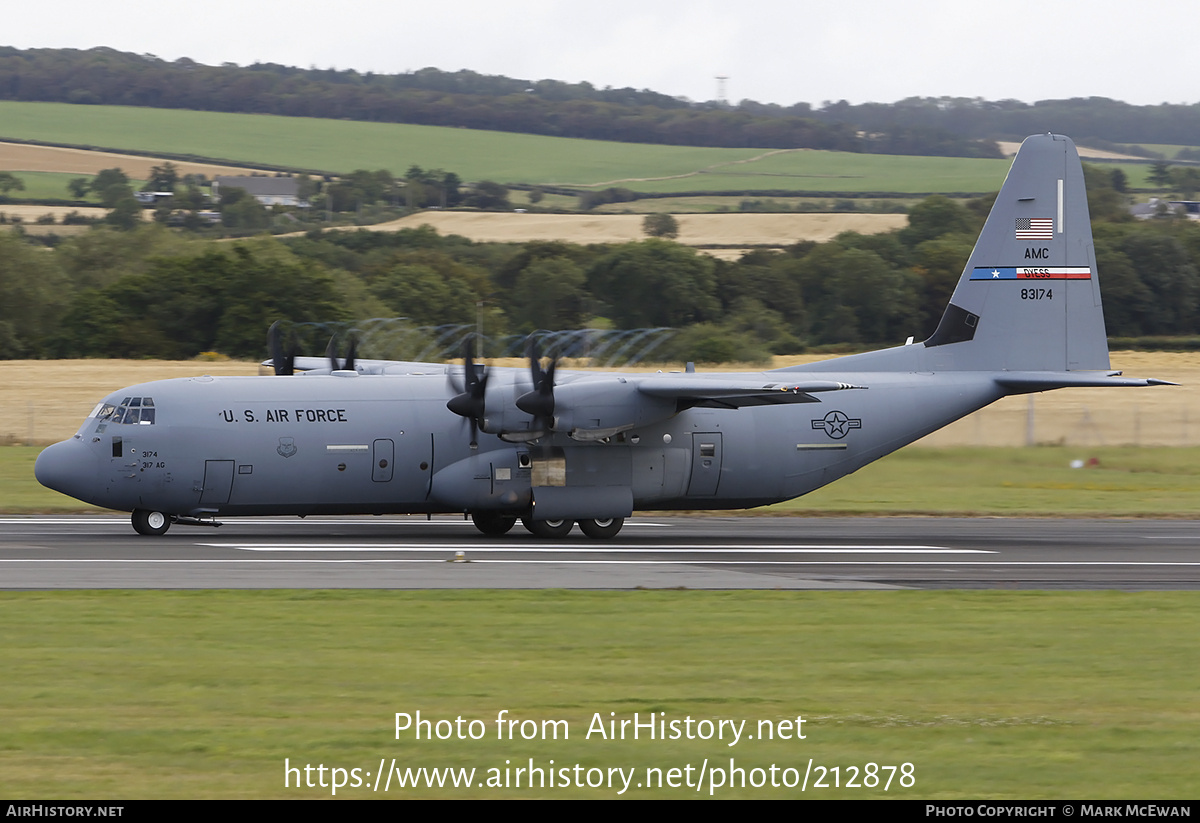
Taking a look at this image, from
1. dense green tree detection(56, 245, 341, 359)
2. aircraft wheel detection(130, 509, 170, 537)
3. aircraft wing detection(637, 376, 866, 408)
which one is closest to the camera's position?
aircraft wing detection(637, 376, 866, 408)

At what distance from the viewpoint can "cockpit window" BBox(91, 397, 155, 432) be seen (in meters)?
24.1

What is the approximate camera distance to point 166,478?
2394 cm

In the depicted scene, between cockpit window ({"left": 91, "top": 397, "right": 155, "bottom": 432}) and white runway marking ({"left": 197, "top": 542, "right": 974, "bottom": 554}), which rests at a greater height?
cockpit window ({"left": 91, "top": 397, "right": 155, "bottom": 432})

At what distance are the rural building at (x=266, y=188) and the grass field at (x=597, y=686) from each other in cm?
10093

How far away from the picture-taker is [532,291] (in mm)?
61312

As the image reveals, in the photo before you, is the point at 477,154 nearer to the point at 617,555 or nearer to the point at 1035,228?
the point at 1035,228

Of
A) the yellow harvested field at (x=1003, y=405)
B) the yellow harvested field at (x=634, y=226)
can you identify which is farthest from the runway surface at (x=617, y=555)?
the yellow harvested field at (x=634, y=226)

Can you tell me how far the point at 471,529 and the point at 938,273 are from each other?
143 ft

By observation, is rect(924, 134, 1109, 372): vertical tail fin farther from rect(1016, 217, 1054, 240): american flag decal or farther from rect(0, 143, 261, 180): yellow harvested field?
rect(0, 143, 261, 180): yellow harvested field

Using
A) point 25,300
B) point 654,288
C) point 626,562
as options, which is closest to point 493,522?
point 626,562

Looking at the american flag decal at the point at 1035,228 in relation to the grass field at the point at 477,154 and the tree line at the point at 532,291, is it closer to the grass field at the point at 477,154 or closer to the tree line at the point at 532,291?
the tree line at the point at 532,291

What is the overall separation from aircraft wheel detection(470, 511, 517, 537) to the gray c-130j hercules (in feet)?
0.15

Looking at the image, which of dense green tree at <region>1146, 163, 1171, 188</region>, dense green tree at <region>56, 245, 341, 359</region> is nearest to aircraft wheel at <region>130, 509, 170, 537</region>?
dense green tree at <region>56, 245, 341, 359</region>

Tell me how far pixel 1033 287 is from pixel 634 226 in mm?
71256
